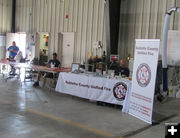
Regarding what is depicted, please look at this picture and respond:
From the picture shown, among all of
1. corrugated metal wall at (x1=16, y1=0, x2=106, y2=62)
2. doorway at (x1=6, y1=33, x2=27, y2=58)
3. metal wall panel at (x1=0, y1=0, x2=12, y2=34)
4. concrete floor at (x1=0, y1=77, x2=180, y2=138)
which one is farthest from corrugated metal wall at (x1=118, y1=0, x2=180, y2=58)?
metal wall panel at (x1=0, y1=0, x2=12, y2=34)

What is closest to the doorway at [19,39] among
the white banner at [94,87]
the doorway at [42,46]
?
the doorway at [42,46]

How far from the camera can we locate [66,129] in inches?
167

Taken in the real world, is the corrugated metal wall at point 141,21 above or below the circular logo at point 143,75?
above

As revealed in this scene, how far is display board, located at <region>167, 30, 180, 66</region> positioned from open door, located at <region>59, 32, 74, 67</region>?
4.83 meters

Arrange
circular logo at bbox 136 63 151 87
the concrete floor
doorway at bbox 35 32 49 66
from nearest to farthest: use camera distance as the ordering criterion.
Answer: the concrete floor, circular logo at bbox 136 63 151 87, doorway at bbox 35 32 49 66

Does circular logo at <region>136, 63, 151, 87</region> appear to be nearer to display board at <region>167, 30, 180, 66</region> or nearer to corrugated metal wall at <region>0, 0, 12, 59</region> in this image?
display board at <region>167, 30, 180, 66</region>

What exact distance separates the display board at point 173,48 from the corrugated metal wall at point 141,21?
0.35m

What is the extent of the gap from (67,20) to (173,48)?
18.1ft

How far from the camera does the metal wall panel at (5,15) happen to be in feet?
44.9

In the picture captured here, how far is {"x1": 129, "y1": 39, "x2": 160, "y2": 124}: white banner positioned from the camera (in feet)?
15.4

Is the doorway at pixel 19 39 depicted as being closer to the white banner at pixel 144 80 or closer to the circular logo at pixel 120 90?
the circular logo at pixel 120 90

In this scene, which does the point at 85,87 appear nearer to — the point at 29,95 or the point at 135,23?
the point at 29,95

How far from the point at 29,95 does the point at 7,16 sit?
845 cm

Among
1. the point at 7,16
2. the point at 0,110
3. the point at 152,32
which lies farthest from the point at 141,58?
the point at 7,16
